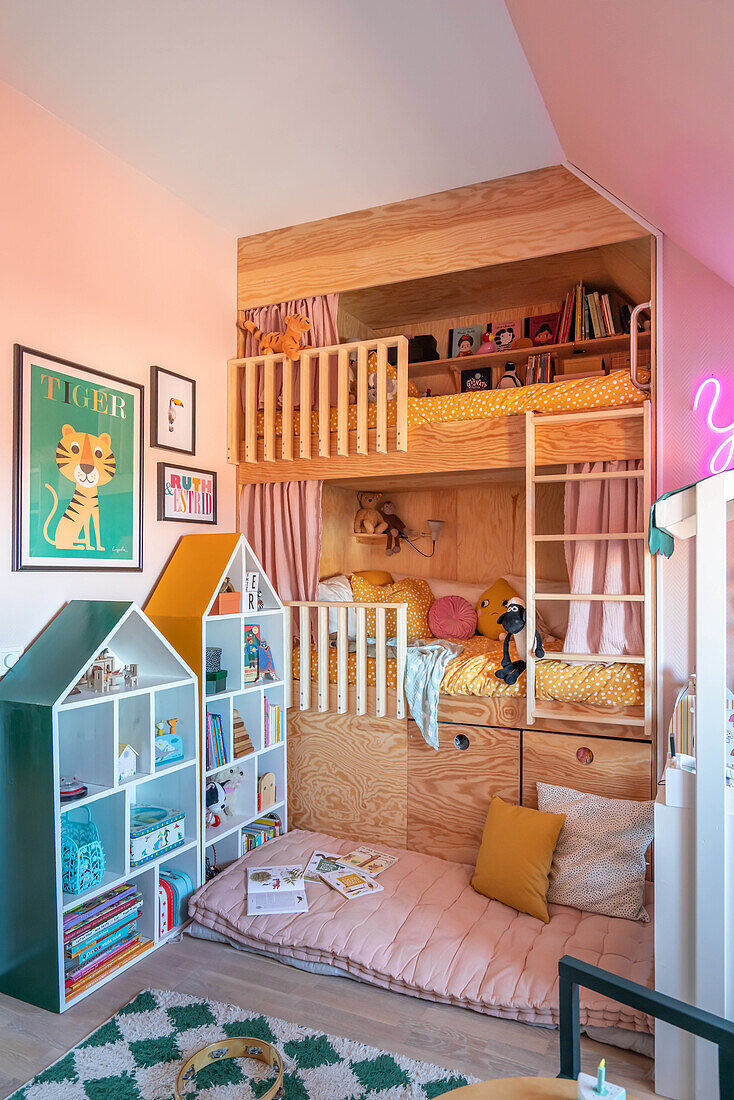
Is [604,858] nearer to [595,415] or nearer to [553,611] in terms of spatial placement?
[553,611]

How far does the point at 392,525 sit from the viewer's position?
4.38 m

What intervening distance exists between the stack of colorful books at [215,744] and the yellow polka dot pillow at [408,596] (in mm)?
1180

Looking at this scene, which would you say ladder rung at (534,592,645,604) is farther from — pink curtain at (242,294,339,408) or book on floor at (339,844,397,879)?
pink curtain at (242,294,339,408)

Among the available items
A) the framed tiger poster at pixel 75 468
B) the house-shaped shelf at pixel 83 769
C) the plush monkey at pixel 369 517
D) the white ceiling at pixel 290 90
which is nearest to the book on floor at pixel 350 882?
the house-shaped shelf at pixel 83 769

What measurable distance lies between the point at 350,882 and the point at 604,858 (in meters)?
1.01

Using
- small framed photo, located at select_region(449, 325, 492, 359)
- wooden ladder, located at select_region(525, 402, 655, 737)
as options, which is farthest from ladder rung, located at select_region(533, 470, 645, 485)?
small framed photo, located at select_region(449, 325, 492, 359)

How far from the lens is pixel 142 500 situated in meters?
3.15

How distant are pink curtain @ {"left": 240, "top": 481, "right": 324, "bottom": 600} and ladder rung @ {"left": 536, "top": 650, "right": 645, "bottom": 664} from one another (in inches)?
50.0

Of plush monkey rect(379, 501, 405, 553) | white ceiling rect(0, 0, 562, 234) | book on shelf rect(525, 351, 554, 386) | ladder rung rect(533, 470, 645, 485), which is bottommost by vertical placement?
plush monkey rect(379, 501, 405, 553)

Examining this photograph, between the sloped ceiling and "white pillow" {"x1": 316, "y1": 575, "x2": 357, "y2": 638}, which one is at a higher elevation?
the sloped ceiling

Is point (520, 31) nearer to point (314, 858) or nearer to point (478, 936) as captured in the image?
point (478, 936)

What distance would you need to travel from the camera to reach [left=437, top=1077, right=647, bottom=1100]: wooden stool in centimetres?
134

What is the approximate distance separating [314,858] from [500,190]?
3.13 m

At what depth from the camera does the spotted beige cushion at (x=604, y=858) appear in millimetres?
2646
